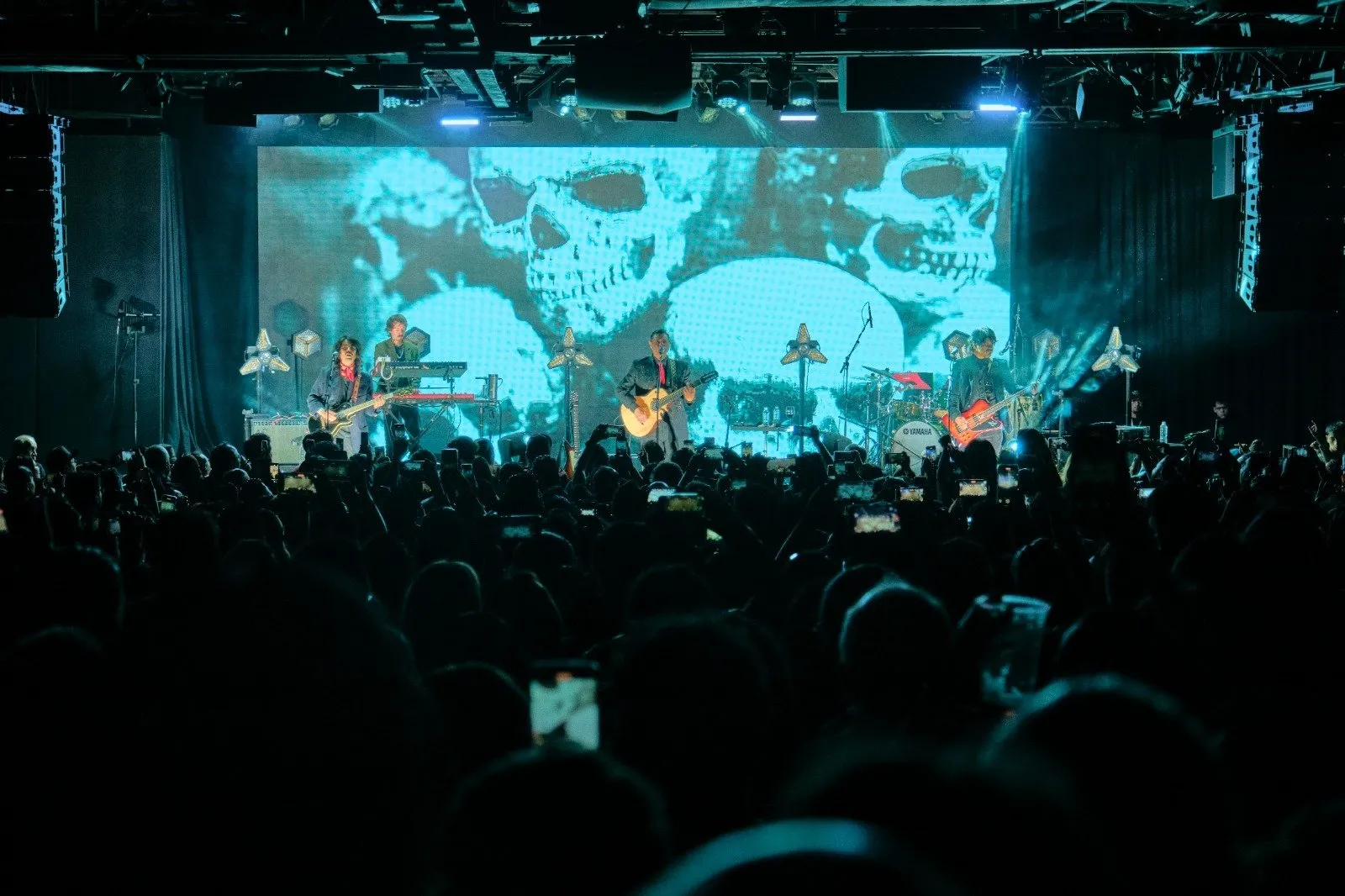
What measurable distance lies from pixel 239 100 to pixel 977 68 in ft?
21.5

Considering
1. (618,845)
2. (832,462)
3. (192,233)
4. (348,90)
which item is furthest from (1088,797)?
(192,233)

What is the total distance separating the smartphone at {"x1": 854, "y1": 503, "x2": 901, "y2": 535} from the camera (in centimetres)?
500

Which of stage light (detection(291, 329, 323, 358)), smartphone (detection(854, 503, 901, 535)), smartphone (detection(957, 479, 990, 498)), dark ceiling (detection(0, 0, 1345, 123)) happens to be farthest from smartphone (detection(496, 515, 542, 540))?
stage light (detection(291, 329, 323, 358))

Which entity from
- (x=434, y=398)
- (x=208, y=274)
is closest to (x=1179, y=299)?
(x=434, y=398)

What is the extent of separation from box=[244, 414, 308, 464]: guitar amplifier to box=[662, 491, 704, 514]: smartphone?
416 inches

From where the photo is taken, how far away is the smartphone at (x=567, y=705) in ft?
8.14

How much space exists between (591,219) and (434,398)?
388 centimetres

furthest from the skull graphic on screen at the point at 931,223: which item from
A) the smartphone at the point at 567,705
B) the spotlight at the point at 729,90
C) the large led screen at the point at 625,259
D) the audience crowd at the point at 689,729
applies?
the smartphone at the point at 567,705

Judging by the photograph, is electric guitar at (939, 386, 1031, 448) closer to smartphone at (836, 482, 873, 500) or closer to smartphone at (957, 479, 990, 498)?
smartphone at (957, 479, 990, 498)

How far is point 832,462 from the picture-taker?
403 inches

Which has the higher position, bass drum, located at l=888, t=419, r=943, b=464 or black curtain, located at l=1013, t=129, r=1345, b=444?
black curtain, located at l=1013, t=129, r=1345, b=444

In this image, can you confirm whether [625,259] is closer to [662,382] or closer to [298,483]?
[662,382]

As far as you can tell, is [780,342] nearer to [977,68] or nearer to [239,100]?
[977,68]

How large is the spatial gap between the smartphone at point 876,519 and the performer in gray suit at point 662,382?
9.75m
